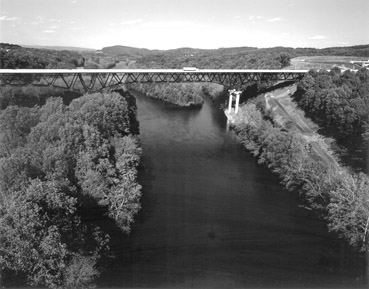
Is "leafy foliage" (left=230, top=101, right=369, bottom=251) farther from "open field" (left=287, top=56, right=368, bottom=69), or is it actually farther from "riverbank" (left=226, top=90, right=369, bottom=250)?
"open field" (left=287, top=56, right=368, bottom=69)

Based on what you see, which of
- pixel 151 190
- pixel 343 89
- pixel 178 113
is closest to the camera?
pixel 151 190

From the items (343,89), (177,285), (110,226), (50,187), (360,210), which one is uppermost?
(343,89)

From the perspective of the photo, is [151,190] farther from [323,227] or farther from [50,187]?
[323,227]

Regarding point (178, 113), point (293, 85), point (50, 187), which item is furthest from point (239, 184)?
point (293, 85)

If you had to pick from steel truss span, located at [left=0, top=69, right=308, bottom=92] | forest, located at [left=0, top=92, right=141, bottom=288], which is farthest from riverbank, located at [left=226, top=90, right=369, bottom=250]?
forest, located at [left=0, top=92, right=141, bottom=288]

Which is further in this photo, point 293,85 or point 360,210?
point 293,85
